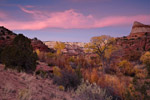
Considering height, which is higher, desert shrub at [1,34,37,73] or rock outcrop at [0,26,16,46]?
rock outcrop at [0,26,16,46]

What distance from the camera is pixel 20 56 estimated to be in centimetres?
813

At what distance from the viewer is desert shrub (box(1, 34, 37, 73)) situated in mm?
7987

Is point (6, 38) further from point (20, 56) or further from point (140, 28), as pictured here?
point (140, 28)

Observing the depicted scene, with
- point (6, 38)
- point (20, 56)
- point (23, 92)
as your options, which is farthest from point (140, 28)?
point (23, 92)

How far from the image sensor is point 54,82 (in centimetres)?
714

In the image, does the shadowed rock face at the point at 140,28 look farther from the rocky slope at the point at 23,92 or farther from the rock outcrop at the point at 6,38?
the rocky slope at the point at 23,92

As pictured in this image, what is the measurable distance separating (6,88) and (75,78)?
3902mm

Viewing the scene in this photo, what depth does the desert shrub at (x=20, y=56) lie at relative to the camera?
7.99m

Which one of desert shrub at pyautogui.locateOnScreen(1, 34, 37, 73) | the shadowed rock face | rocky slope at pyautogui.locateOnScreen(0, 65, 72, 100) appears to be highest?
the shadowed rock face

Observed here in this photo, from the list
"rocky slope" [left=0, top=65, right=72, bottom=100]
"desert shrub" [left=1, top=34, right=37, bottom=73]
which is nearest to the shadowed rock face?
"desert shrub" [left=1, top=34, right=37, bottom=73]

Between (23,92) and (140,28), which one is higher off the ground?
(140,28)

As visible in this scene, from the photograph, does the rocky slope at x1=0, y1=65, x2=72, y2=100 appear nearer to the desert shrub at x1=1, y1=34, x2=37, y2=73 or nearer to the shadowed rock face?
the desert shrub at x1=1, y1=34, x2=37, y2=73

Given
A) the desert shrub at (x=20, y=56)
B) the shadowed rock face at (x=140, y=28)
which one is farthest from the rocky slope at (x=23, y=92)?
the shadowed rock face at (x=140, y=28)

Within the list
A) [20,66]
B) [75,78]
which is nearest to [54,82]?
[75,78]
